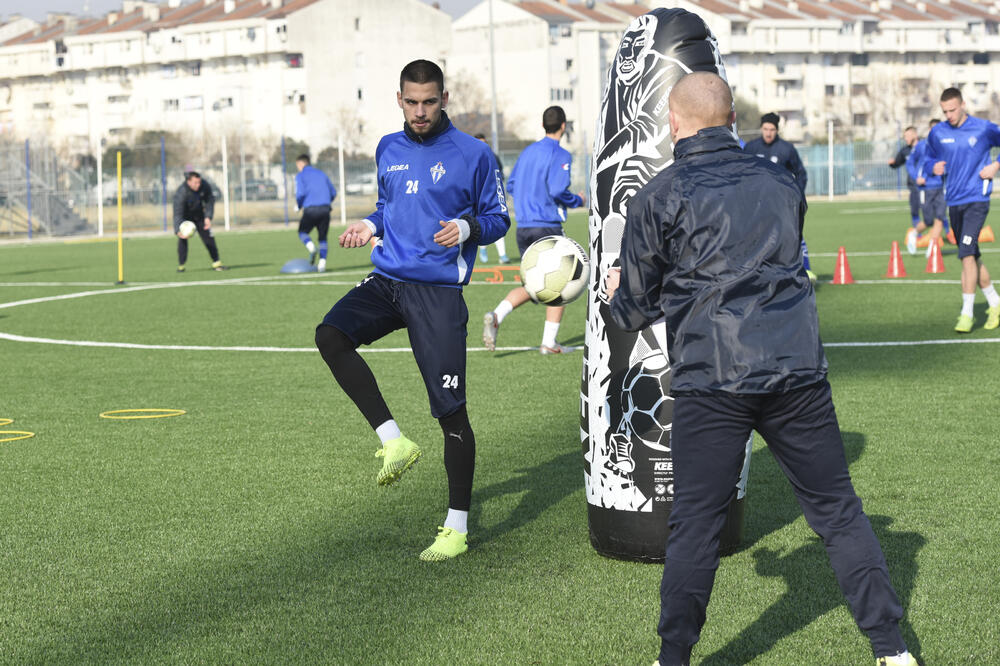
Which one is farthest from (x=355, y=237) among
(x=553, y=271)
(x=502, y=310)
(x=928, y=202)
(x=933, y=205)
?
(x=928, y=202)

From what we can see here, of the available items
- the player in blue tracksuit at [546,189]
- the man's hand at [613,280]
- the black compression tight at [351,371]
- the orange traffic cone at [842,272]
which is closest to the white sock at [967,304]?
the player in blue tracksuit at [546,189]

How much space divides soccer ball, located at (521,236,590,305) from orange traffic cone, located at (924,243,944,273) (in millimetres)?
14667

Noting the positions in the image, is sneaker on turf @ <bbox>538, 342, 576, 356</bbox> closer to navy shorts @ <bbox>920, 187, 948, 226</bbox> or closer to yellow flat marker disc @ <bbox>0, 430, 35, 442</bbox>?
yellow flat marker disc @ <bbox>0, 430, 35, 442</bbox>

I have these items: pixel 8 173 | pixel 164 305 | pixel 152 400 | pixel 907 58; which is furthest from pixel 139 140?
pixel 152 400

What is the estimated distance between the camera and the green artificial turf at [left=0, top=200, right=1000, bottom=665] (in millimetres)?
4684

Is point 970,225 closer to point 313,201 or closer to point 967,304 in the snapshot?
point 967,304

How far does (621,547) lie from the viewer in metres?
5.56

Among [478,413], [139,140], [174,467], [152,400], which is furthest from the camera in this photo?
[139,140]

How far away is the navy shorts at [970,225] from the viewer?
12422 millimetres

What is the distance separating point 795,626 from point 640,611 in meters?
0.59

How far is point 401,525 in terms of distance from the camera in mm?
6285

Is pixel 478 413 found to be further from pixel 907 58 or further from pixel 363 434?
pixel 907 58

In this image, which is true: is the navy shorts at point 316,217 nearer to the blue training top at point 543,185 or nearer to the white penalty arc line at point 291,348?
the white penalty arc line at point 291,348

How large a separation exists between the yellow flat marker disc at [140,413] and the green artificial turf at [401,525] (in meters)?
0.14
